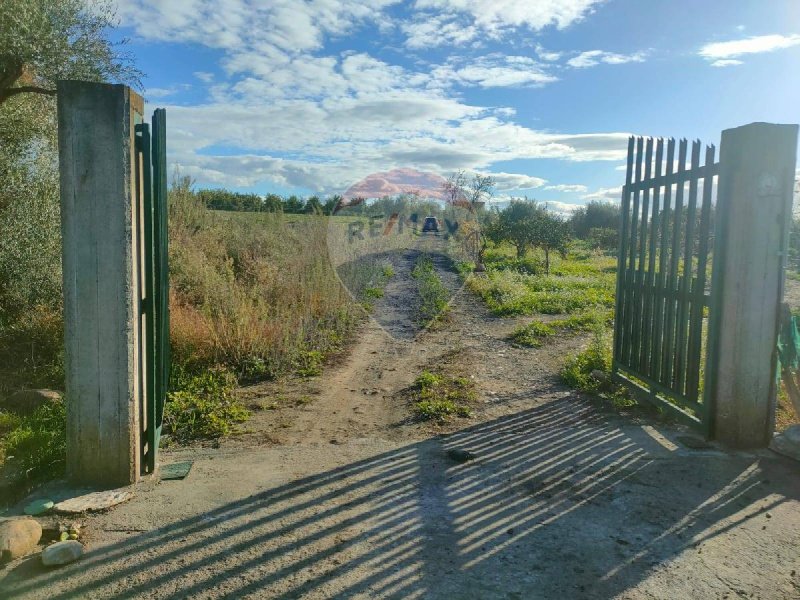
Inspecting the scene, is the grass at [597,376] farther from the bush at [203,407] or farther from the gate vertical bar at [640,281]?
the bush at [203,407]

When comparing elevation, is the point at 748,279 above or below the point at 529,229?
below

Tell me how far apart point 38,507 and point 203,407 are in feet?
6.87

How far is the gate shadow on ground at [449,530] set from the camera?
119 inches

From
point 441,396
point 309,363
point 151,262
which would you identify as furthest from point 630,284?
point 151,262

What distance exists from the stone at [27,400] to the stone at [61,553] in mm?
3073

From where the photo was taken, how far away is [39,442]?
15.7ft

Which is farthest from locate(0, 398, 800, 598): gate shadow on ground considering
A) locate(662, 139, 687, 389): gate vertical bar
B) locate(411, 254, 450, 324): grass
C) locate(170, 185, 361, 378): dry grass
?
locate(411, 254, 450, 324): grass

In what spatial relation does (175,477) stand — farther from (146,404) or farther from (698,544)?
(698,544)

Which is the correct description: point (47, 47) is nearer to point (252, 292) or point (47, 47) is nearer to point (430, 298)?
point (252, 292)

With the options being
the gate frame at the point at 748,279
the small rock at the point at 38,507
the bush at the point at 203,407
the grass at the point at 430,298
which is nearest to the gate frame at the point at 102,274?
the small rock at the point at 38,507

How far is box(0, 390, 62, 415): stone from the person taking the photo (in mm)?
5852

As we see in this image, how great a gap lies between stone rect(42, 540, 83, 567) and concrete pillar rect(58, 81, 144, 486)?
2.77 feet

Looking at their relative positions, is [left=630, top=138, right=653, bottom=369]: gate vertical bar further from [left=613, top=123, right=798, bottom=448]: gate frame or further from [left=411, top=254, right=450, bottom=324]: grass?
[left=411, top=254, right=450, bottom=324]: grass

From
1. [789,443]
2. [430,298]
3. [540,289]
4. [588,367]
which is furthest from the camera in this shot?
[540,289]
